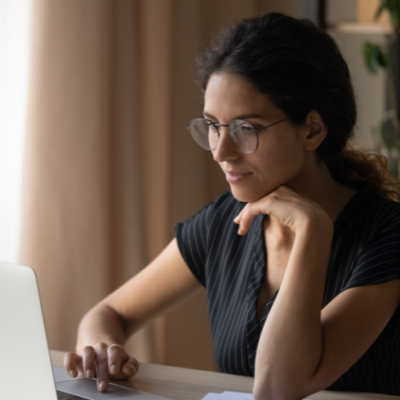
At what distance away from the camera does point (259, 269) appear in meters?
1.23

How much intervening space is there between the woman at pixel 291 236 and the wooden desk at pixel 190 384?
0.13 feet

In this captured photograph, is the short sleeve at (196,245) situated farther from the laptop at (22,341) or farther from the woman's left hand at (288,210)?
the laptop at (22,341)

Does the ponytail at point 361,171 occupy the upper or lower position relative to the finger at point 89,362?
upper

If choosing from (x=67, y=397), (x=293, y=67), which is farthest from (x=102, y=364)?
(x=293, y=67)

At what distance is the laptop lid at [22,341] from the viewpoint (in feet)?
2.10

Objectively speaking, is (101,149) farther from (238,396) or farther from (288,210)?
(238,396)

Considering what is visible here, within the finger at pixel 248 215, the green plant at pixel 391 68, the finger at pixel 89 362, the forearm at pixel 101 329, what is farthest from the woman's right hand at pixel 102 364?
the green plant at pixel 391 68

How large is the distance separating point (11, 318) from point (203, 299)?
152 cm

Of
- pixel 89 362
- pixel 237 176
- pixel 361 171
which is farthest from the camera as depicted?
pixel 361 171

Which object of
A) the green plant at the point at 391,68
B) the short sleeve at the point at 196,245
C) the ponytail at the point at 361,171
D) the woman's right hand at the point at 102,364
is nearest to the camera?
the woman's right hand at the point at 102,364

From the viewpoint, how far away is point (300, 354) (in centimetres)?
93

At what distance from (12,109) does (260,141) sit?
0.78 m

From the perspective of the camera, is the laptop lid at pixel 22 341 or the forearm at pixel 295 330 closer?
the laptop lid at pixel 22 341

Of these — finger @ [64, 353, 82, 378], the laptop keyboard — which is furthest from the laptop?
finger @ [64, 353, 82, 378]
